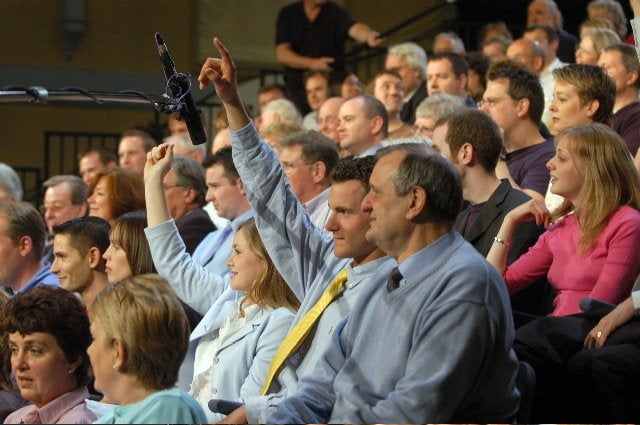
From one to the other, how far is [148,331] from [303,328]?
0.85m

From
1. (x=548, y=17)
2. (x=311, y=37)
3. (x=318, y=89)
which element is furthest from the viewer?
(x=311, y=37)

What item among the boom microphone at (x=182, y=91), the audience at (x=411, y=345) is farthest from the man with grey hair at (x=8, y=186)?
the audience at (x=411, y=345)

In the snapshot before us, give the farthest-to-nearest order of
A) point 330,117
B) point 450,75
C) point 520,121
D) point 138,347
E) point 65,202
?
point 330,117, point 450,75, point 65,202, point 520,121, point 138,347

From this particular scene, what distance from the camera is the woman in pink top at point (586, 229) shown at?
3689 millimetres

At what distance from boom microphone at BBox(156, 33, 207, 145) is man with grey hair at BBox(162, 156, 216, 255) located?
7.82 ft

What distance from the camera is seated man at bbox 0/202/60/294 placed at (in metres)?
4.93

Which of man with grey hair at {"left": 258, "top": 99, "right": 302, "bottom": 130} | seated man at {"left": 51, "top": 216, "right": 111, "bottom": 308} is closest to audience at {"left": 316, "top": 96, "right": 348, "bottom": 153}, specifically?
man with grey hair at {"left": 258, "top": 99, "right": 302, "bottom": 130}

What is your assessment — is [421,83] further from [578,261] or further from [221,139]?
[578,261]

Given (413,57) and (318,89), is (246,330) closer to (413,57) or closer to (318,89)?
(413,57)

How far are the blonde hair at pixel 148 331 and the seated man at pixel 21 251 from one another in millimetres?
2323

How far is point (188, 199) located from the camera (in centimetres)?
566

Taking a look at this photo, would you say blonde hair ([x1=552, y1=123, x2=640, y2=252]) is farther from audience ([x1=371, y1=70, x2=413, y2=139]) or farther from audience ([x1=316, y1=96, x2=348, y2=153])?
audience ([x1=316, y1=96, x2=348, y2=153])

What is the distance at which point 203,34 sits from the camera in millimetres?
10953

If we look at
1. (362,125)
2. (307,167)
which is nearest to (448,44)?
(362,125)
